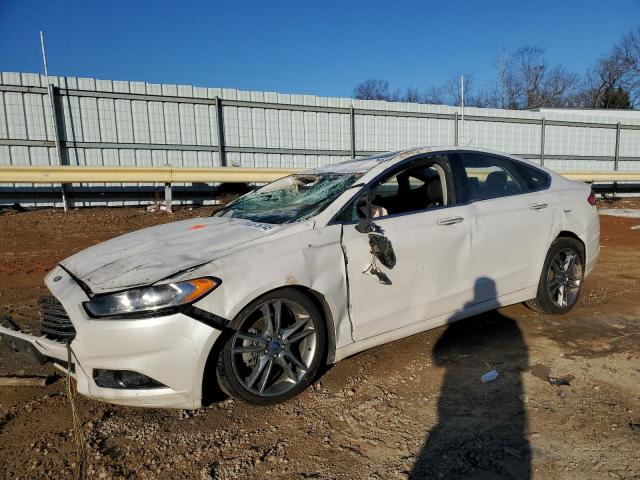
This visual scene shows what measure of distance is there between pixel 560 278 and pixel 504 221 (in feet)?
3.45

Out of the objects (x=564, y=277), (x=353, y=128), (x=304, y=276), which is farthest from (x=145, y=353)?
(x=353, y=128)

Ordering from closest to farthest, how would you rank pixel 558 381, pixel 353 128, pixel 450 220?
1. pixel 558 381
2. pixel 450 220
3. pixel 353 128

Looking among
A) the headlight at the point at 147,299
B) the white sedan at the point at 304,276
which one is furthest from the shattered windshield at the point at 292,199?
the headlight at the point at 147,299

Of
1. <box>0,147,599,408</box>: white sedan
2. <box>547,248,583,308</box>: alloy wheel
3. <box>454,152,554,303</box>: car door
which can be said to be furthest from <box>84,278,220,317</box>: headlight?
<box>547,248,583,308</box>: alloy wheel

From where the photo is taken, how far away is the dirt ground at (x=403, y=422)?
2334 millimetres

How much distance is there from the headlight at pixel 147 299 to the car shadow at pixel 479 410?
1.44 m

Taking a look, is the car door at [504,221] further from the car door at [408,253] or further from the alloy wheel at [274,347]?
the alloy wheel at [274,347]

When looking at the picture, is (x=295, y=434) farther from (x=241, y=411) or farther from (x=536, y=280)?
(x=536, y=280)

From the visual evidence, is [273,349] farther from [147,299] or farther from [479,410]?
[479,410]

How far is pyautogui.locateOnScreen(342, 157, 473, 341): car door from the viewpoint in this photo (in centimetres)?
316

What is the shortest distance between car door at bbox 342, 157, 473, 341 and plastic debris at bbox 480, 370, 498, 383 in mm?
546

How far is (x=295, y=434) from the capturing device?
2645 mm

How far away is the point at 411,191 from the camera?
159 inches

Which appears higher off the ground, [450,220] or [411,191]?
[411,191]
